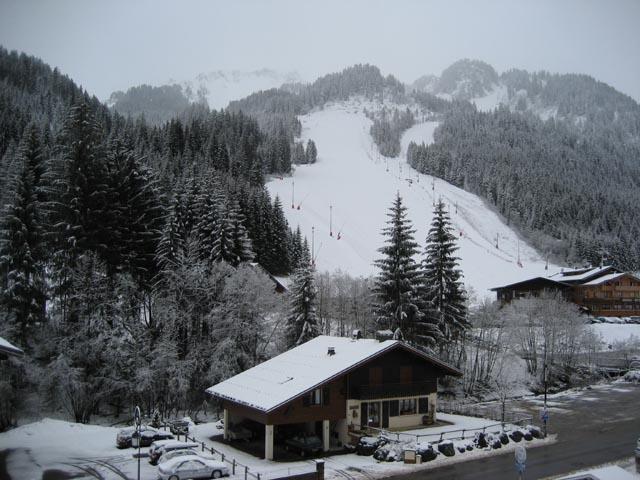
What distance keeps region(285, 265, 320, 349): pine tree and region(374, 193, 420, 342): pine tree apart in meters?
6.46

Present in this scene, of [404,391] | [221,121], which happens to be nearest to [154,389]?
[404,391]

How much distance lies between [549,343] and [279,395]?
4857cm

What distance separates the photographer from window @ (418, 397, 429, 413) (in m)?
39.2

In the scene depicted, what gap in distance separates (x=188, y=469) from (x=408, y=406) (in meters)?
17.5

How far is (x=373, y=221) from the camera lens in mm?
139500

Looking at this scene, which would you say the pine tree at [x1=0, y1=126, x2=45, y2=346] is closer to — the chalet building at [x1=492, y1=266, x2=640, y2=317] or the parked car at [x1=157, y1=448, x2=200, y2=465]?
the parked car at [x1=157, y1=448, x2=200, y2=465]

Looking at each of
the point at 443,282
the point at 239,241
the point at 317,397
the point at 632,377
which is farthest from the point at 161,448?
the point at 632,377

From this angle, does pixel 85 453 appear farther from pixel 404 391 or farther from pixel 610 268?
pixel 610 268

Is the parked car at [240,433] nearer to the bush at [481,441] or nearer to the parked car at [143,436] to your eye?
the parked car at [143,436]

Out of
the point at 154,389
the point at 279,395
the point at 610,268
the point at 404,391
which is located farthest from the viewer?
the point at 610,268

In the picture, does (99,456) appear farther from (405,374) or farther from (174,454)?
(405,374)

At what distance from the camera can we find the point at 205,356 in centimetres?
5034

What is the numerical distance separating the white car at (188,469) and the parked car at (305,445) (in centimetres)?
641

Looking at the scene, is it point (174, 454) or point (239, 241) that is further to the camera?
point (239, 241)
